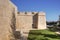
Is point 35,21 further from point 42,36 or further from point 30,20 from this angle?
point 42,36

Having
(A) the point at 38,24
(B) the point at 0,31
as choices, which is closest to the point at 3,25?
(B) the point at 0,31

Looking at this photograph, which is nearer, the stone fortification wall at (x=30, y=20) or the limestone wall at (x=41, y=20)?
the stone fortification wall at (x=30, y=20)

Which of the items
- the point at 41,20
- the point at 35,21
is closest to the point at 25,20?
the point at 35,21

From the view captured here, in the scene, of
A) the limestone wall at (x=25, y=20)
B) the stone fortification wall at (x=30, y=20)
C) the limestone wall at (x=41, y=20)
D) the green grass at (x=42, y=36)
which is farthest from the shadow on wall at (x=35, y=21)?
the green grass at (x=42, y=36)

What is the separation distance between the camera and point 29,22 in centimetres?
2738

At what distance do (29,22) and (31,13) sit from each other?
4.56ft

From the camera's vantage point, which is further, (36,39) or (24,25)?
(24,25)

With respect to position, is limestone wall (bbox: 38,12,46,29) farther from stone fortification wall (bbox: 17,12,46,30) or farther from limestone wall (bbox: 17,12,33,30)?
limestone wall (bbox: 17,12,33,30)

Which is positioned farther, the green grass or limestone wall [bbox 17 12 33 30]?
limestone wall [bbox 17 12 33 30]

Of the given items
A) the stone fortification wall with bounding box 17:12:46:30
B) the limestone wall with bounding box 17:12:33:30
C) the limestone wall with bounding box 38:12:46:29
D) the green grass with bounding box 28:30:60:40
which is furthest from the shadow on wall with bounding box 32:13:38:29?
the green grass with bounding box 28:30:60:40

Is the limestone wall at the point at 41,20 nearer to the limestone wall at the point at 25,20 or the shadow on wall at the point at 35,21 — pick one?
the shadow on wall at the point at 35,21

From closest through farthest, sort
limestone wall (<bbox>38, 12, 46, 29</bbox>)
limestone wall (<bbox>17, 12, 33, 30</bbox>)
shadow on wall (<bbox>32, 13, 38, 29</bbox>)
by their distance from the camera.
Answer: limestone wall (<bbox>17, 12, 33, 30</bbox>) < shadow on wall (<bbox>32, 13, 38, 29</bbox>) < limestone wall (<bbox>38, 12, 46, 29</bbox>)

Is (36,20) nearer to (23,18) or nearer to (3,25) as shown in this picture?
(23,18)

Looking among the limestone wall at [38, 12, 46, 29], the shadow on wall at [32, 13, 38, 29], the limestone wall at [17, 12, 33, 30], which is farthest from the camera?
the limestone wall at [38, 12, 46, 29]
